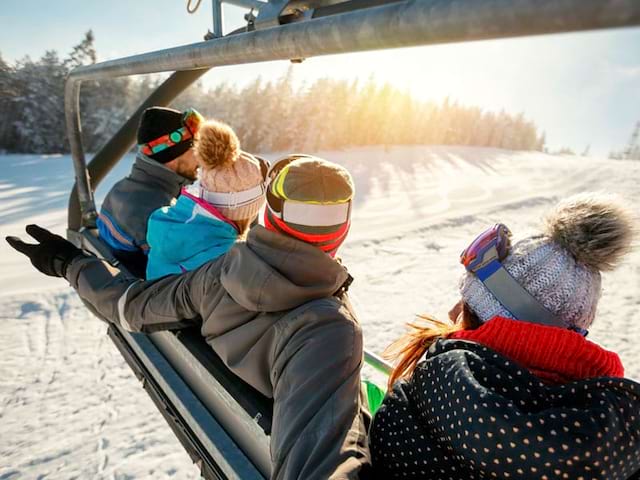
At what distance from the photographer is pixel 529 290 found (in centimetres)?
90

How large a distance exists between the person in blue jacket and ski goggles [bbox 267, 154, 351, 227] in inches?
27.4

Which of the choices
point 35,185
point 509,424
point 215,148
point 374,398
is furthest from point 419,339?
point 35,185

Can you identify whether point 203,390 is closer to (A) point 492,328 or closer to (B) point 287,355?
(B) point 287,355

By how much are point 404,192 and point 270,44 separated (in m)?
9.88

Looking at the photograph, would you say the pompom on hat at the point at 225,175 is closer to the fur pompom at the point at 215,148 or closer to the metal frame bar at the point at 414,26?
the fur pompom at the point at 215,148

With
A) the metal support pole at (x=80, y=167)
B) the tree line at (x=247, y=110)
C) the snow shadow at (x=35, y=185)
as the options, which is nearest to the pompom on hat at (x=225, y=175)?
the metal support pole at (x=80, y=167)

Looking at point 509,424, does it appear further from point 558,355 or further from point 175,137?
point 175,137

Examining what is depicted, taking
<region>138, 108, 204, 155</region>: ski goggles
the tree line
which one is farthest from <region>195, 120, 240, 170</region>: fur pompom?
the tree line

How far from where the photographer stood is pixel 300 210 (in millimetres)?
1058

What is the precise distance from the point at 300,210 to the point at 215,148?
2.78 ft

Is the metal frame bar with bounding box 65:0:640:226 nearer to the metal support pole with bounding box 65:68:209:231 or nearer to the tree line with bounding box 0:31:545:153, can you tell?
the metal support pole with bounding box 65:68:209:231

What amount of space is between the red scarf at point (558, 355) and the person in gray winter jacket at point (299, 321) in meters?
0.39

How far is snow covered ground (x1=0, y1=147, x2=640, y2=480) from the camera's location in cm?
223

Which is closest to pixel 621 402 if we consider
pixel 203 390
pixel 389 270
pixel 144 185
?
pixel 203 390
